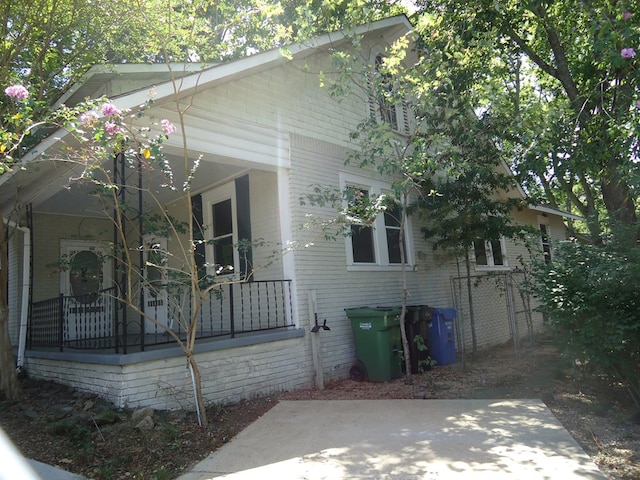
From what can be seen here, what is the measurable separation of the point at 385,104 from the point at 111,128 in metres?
5.15

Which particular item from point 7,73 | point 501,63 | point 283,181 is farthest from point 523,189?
point 7,73

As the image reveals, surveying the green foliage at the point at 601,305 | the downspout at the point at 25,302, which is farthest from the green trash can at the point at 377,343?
the downspout at the point at 25,302

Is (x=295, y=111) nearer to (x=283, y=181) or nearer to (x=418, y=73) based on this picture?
(x=283, y=181)

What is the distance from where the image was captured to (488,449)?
4414 mm

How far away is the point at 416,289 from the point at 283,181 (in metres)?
3.86

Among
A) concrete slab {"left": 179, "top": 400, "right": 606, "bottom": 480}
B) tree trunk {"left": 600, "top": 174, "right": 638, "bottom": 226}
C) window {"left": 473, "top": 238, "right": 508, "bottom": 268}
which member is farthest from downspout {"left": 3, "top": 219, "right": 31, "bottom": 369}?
tree trunk {"left": 600, "top": 174, "right": 638, "bottom": 226}

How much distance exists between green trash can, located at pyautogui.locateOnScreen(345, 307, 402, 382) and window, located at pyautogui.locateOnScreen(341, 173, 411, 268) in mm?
1163

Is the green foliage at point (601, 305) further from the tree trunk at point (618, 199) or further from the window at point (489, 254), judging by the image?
the window at point (489, 254)

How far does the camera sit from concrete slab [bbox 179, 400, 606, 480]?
13.1ft

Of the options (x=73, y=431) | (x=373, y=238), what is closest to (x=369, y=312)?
(x=373, y=238)

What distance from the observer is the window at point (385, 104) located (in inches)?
296

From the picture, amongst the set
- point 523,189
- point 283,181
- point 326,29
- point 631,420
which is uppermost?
point 326,29

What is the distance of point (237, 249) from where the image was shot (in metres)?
7.43

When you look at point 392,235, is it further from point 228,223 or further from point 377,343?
point 228,223
